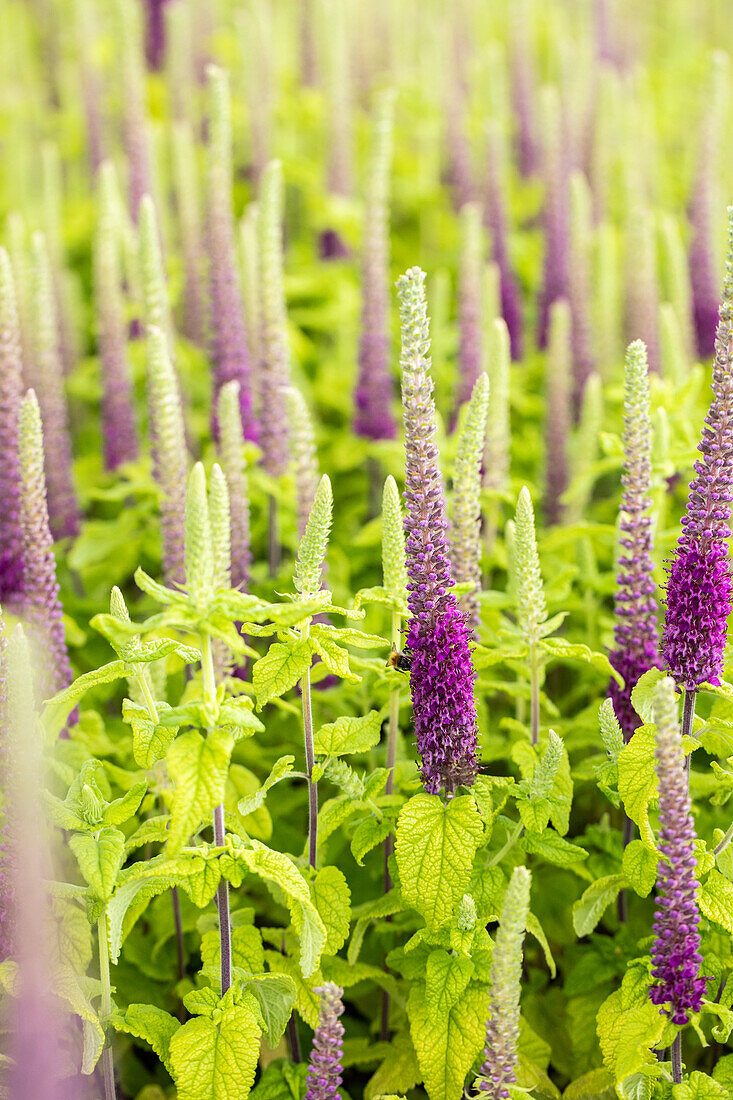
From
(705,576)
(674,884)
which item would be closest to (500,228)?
(705,576)

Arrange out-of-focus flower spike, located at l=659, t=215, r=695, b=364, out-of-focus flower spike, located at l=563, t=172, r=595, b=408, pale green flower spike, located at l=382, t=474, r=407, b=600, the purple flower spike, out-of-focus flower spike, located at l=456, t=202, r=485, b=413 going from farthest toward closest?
out-of-focus flower spike, located at l=563, t=172, r=595, b=408 < out-of-focus flower spike, located at l=659, t=215, r=695, b=364 < out-of-focus flower spike, located at l=456, t=202, r=485, b=413 < the purple flower spike < pale green flower spike, located at l=382, t=474, r=407, b=600

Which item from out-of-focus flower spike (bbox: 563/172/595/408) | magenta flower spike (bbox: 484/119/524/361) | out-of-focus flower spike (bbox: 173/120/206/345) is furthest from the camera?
magenta flower spike (bbox: 484/119/524/361)

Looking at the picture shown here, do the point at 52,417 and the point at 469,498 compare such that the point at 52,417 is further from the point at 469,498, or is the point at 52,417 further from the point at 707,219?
the point at 707,219

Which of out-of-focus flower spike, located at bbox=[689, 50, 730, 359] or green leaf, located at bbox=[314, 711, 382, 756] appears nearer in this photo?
green leaf, located at bbox=[314, 711, 382, 756]

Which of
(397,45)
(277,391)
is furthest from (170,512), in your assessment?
(397,45)

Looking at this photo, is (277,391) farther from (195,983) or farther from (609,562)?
(195,983)

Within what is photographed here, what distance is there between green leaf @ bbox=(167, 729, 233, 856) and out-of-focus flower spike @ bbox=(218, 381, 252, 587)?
3.34 ft

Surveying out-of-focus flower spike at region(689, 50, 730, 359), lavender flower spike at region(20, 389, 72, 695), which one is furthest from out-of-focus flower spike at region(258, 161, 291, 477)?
out-of-focus flower spike at region(689, 50, 730, 359)

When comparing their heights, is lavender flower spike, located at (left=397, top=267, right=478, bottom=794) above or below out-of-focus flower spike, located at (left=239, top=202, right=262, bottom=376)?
below

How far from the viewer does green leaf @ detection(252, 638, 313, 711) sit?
1947 mm

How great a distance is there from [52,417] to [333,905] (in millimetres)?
1907

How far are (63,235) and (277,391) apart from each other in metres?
1.88

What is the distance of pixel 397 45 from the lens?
19.4ft

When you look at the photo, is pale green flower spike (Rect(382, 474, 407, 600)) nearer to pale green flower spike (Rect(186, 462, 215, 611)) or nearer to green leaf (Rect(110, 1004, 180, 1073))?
pale green flower spike (Rect(186, 462, 215, 611))
